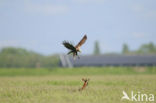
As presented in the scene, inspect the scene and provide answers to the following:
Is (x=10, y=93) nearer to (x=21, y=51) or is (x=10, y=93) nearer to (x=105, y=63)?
(x=105, y=63)

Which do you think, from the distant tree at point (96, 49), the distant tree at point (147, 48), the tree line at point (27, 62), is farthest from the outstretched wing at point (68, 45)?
the distant tree at point (147, 48)

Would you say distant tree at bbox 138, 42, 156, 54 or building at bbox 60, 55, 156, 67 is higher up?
distant tree at bbox 138, 42, 156, 54

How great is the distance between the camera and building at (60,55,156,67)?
8262 cm

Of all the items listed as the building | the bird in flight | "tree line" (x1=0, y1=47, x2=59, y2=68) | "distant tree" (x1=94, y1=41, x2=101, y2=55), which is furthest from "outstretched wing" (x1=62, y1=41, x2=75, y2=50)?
"distant tree" (x1=94, y1=41, x2=101, y2=55)

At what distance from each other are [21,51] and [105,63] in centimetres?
4841

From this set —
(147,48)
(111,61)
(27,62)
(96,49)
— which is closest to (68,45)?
(111,61)

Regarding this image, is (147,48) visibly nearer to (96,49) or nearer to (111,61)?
(96,49)

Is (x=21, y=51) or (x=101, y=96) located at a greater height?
(x=21, y=51)

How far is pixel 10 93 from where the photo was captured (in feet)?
57.5

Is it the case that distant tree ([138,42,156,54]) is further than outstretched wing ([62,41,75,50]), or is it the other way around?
distant tree ([138,42,156,54])

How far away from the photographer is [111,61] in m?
84.8

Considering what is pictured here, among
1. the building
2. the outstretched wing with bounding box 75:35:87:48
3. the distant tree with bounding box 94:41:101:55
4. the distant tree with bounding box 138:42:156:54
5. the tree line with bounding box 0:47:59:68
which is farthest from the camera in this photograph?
the distant tree with bounding box 138:42:156:54

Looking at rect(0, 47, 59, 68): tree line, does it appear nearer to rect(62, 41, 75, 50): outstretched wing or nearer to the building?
the building

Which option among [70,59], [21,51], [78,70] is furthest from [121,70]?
[21,51]
